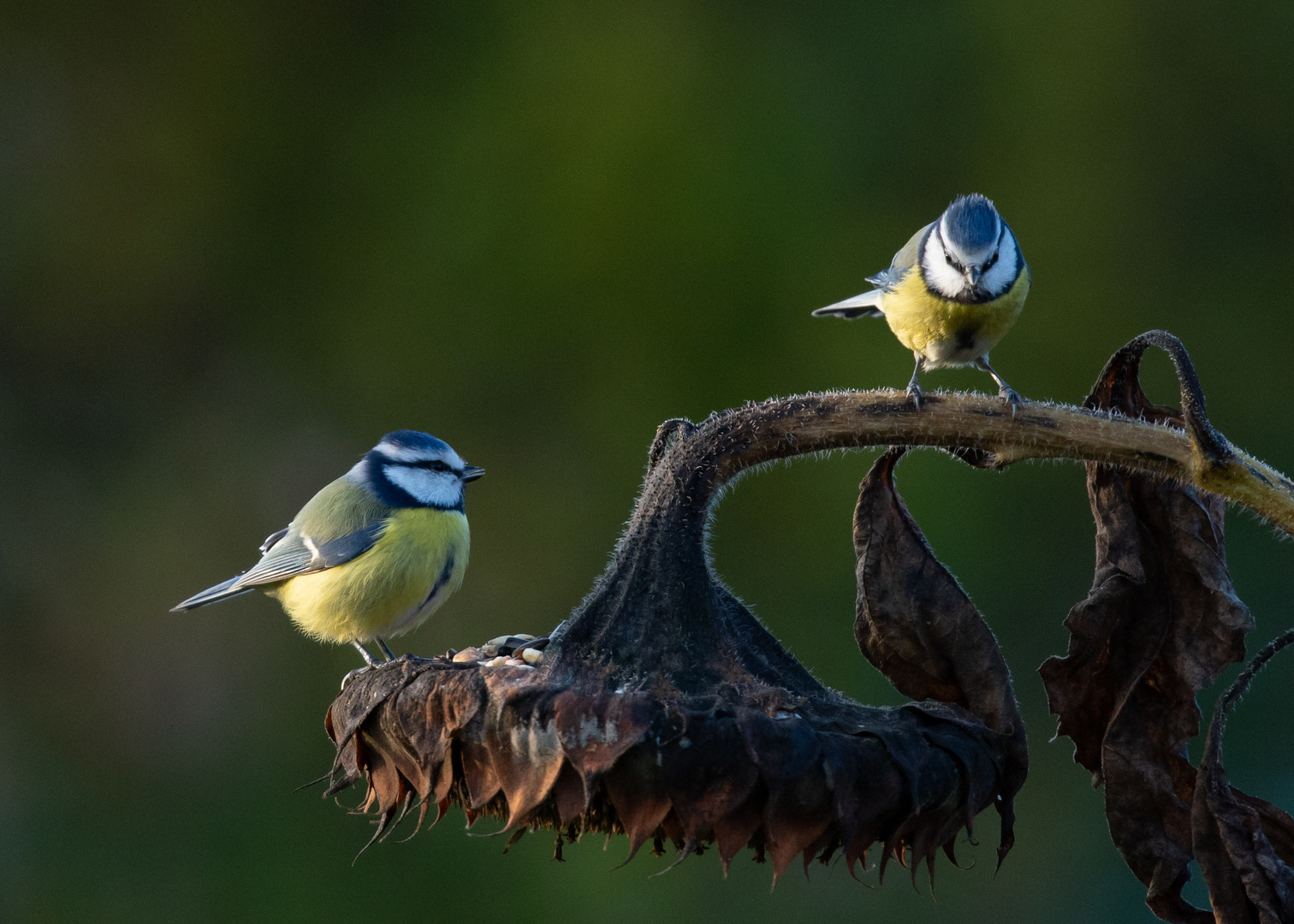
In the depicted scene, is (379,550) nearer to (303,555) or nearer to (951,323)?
(303,555)

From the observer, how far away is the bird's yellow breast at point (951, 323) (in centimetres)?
226

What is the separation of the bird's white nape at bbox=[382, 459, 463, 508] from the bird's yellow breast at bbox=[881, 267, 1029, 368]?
965mm

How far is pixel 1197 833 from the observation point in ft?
4.18

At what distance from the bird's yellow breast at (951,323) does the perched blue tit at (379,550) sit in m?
0.92

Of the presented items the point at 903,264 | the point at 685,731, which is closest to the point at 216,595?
the point at 903,264

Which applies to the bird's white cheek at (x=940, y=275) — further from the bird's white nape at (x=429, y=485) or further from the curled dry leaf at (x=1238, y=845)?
the curled dry leaf at (x=1238, y=845)

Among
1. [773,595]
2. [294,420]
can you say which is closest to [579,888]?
[773,595]

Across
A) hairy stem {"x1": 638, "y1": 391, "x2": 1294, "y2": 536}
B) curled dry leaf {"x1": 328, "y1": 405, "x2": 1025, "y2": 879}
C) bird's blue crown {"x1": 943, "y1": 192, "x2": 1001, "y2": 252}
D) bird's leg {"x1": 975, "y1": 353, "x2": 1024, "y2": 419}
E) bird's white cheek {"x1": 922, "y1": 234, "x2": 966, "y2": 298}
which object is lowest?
curled dry leaf {"x1": 328, "y1": 405, "x2": 1025, "y2": 879}

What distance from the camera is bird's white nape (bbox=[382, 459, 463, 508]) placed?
261 centimetres

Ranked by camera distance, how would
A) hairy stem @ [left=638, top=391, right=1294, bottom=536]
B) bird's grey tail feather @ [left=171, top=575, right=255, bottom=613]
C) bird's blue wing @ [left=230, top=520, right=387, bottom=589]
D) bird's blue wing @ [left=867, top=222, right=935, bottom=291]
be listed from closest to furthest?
1. hairy stem @ [left=638, top=391, right=1294, bottom=536]
2. bird's blue wing @ [left=867, top=222, right=935, bottom=291]
3. bird's blue wing @ [left=230, top=520, right=387, bottom=589]
4. bird's grey tail feather @ [left=171, top=575, right=255, bottom=613]

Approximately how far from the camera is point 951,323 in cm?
226

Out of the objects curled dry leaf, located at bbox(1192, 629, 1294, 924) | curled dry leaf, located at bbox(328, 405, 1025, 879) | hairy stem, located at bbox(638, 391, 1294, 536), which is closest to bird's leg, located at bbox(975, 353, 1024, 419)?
hairy stem, located at bbox(638, 391, 1294, 536)

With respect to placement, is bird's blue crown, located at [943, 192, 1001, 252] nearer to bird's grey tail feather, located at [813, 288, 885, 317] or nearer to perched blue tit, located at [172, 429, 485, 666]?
bird's grey tail feather, located at [813, 288, 885, 317]

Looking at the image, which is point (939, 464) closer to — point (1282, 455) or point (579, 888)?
point (1282, 455)
